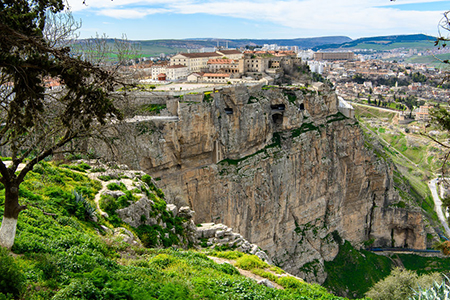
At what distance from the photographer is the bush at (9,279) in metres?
6.54

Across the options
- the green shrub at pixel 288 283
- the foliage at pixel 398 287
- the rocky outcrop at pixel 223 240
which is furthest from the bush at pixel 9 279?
the foliage at pixel 398 287

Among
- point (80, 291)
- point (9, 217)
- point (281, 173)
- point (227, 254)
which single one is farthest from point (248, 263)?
point (281, 173)

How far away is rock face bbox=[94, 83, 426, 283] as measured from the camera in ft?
92.0

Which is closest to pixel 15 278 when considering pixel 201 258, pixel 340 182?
pixel 201 258

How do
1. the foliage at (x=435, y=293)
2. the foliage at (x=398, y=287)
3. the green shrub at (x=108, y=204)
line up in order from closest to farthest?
the foliage at (x=435, y=293) < the green shrub at (x=108, y=204) < the foliage at (x=398, y=287)

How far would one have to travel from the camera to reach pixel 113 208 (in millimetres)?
14531

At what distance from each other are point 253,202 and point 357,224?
55.9 feet

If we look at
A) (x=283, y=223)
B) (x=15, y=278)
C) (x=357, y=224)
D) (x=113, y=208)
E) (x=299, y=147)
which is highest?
(x=15, y=278)

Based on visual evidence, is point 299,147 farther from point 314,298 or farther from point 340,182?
point 314,298

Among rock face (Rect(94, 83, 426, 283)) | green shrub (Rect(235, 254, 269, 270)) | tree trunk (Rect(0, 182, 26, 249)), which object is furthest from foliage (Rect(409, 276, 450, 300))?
rock face (Rect(94, 83, 426, 283))

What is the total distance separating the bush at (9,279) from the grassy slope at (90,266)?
2 cm

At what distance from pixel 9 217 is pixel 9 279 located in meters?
1.86

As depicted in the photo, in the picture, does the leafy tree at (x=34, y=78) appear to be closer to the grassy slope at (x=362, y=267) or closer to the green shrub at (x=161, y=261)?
the green shrub at (x=161, y=261)

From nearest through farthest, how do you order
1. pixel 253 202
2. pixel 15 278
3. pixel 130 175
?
1. pixel 15 278
2. pixel 130 175
3. pixel 253 202
